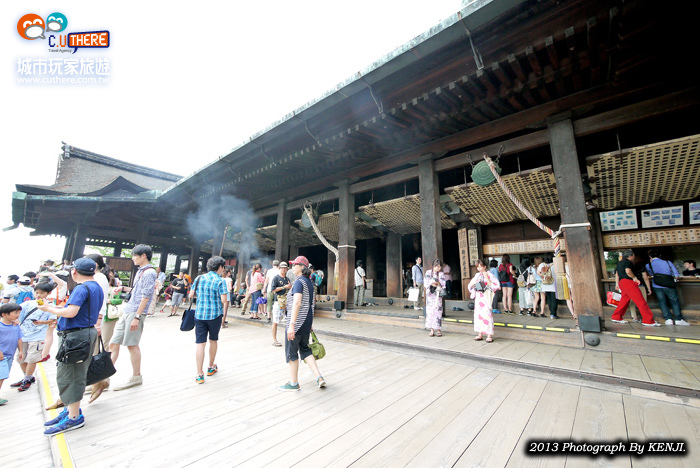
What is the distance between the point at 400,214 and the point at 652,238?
Answer: 611cm

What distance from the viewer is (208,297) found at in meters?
3.62

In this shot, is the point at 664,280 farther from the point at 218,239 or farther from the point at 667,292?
the point at 218,239

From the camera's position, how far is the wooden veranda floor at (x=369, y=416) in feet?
6.23

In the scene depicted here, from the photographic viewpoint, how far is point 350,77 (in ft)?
16.4

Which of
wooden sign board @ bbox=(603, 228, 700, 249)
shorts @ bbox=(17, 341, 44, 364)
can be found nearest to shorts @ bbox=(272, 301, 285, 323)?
shorts @ bbox=(17, 341, 44, 364)

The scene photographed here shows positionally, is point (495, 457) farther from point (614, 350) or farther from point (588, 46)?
point (588, 46)

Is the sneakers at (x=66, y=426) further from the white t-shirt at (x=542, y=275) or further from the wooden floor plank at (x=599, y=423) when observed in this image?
the white t-shirt at (x=542, y=275)

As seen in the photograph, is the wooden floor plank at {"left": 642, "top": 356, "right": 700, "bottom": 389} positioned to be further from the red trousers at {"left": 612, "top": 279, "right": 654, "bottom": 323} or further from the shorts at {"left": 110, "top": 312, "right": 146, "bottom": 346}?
the shorts at {"left": 110, "top": 312, "right": 146, "bottom": 346}

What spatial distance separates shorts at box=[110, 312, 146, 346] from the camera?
3.38 meters

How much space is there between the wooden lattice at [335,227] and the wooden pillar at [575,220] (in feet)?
20.3

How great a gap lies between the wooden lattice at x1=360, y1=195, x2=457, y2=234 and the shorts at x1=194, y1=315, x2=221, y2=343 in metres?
5.83

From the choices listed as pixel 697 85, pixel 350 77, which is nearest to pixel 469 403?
pixel 350 77

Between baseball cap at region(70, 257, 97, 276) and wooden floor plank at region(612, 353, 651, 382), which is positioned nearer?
baseball cap at region(70, 257, 97, 276)

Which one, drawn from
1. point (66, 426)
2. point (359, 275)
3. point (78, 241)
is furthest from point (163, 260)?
point (66, 426)
